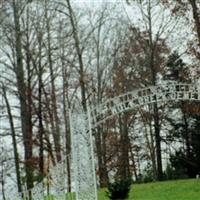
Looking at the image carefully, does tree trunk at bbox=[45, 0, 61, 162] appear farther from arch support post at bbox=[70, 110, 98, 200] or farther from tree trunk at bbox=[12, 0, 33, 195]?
arch support post at bbox=[70, 110, 98, 200]

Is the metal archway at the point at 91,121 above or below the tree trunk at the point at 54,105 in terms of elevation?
below

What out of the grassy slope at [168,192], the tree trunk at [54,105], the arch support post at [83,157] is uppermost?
the tree trunk at [54,105]

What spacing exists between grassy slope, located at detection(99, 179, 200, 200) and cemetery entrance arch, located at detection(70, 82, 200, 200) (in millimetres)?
4695

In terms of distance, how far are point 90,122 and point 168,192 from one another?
768 centimetres

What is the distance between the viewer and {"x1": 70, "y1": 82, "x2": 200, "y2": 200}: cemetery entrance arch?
13.1 metres

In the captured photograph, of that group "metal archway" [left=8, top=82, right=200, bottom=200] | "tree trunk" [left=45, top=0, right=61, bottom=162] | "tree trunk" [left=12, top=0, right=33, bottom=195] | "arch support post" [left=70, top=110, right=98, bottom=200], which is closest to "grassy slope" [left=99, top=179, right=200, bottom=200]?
"metal archway" [left=8, top=82, right=200, bottom=200]

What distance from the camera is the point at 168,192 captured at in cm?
1967

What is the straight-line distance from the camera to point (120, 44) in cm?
3259

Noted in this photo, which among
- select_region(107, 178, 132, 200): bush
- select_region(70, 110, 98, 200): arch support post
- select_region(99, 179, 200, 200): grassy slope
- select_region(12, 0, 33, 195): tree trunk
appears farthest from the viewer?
select_region(12, 0, 33, 195): tree trunk

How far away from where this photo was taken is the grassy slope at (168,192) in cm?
1808

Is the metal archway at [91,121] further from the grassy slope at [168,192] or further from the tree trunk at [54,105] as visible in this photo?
the tree trunk at [54,105]

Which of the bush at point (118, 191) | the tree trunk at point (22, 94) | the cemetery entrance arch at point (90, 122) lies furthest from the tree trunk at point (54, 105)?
the cemetery entrance arch at point (90, 122)

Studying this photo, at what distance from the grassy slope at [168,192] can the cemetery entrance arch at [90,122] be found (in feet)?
15.4

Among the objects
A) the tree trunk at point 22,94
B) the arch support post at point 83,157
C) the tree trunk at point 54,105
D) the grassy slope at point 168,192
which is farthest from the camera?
the tree trunk at point 54,105
